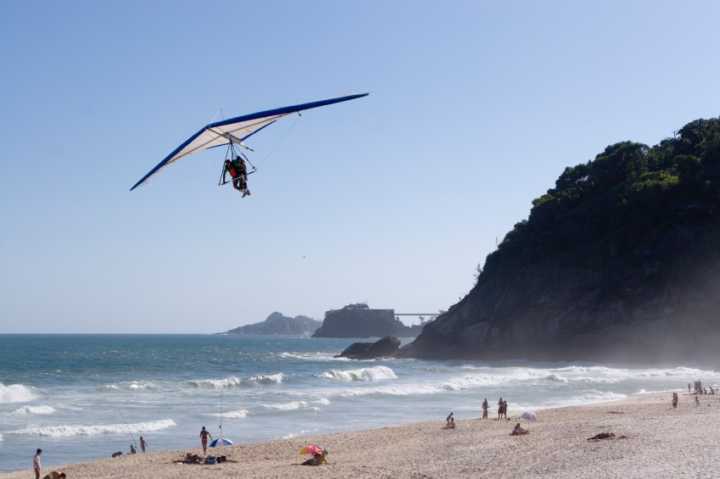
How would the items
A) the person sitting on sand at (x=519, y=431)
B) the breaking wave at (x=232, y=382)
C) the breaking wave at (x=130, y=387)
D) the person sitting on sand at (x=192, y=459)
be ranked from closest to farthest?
the person sitting on sand at (x=192, y=459), the person sitting on sand at (x=519, y=431), the breaking wave at (x=130, y=387), the breaking wave at (x=232, y=382)

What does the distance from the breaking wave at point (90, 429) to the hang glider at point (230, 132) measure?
41.4 ft

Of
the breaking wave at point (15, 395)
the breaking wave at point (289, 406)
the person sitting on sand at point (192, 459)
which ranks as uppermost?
the person sitting on sand at point (192, 459)

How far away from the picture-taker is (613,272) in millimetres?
62625

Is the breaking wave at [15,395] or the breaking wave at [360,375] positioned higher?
the breaking wave at [360,375]

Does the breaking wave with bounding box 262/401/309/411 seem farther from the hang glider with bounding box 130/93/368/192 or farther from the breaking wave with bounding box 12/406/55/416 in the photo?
the hang glider with bounding box 130/93/368/192

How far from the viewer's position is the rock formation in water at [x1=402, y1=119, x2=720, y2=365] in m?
57.1

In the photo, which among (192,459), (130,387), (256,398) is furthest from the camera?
(130,387)

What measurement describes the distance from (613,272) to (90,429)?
157 ft

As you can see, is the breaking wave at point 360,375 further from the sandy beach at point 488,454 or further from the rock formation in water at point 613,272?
the sandy beach at point 488,454

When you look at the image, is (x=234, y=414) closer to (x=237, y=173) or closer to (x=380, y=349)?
(x=237, y=173)

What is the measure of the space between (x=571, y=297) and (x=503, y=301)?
23.4ft

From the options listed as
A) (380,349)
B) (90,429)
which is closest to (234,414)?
(90,429)

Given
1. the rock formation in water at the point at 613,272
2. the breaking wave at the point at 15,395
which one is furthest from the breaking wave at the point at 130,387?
the rock formation in water at the point at 613,272

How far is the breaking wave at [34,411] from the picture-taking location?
3137 centimetres
